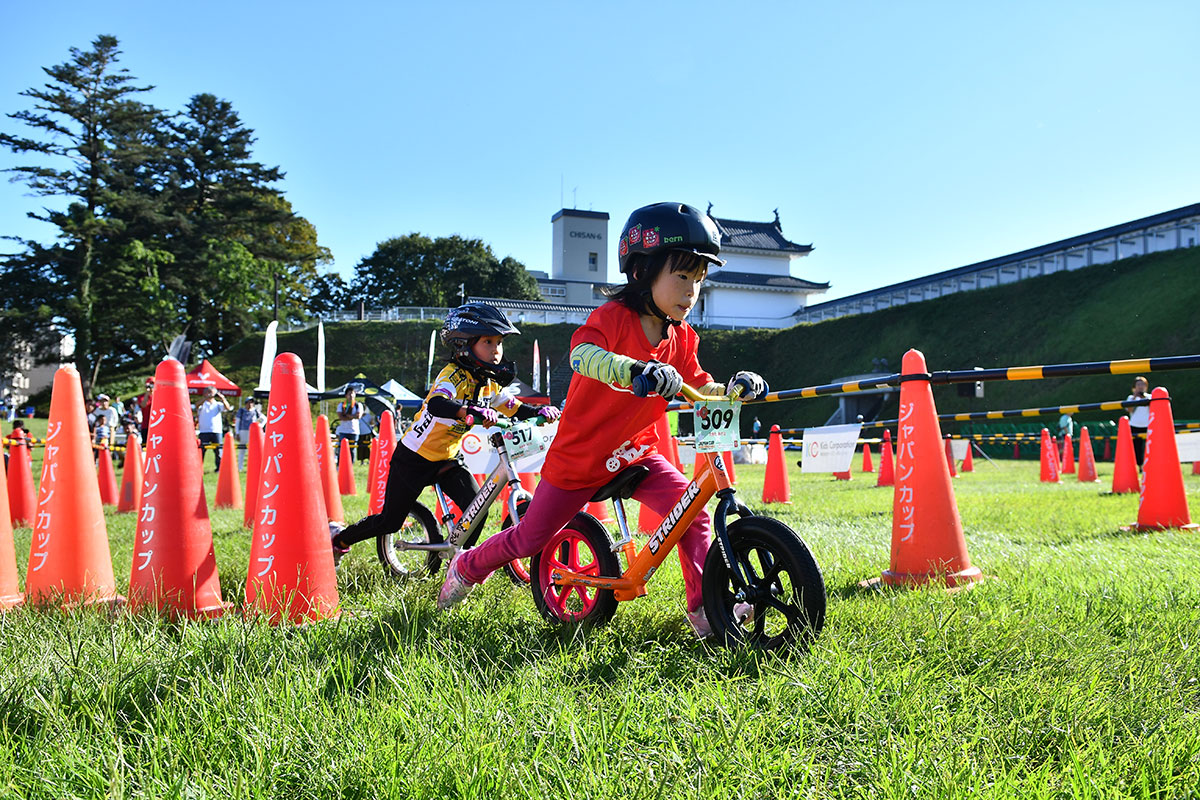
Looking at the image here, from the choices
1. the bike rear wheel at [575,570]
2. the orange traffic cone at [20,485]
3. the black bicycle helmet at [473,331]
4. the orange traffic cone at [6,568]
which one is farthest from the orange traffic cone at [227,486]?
the bike rear wheel at [575,570]

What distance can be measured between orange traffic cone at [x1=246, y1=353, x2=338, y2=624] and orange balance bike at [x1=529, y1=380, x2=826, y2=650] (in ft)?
3.43

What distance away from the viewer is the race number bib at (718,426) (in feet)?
8.97

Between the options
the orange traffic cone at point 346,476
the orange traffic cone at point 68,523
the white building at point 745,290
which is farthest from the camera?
the white building at point 745,290

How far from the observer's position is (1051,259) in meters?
38.8

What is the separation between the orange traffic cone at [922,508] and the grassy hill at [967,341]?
23479 millimetres

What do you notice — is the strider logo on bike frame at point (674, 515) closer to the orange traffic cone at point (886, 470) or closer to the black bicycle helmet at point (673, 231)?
the black bicycle helmet at point (673, 231)

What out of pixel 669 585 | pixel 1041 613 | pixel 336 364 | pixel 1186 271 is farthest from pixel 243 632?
pixel 336 364

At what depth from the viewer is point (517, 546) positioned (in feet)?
10.5

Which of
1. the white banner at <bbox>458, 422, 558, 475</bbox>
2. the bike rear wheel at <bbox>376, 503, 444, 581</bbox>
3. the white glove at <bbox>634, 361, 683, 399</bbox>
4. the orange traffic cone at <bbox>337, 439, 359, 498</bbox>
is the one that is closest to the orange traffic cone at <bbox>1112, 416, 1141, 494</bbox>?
the white banner at <bbox>458, 422, 558, 475</bbox>

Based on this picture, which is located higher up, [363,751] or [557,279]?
[557,279]

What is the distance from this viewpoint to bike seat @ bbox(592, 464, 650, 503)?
10.3ft

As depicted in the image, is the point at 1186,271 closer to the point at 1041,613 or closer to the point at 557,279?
the point at 1041,613

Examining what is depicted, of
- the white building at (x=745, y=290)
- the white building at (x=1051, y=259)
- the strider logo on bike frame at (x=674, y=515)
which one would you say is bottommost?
the strider logo on bike frame at (x=674, y=515)

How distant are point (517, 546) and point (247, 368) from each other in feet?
165
